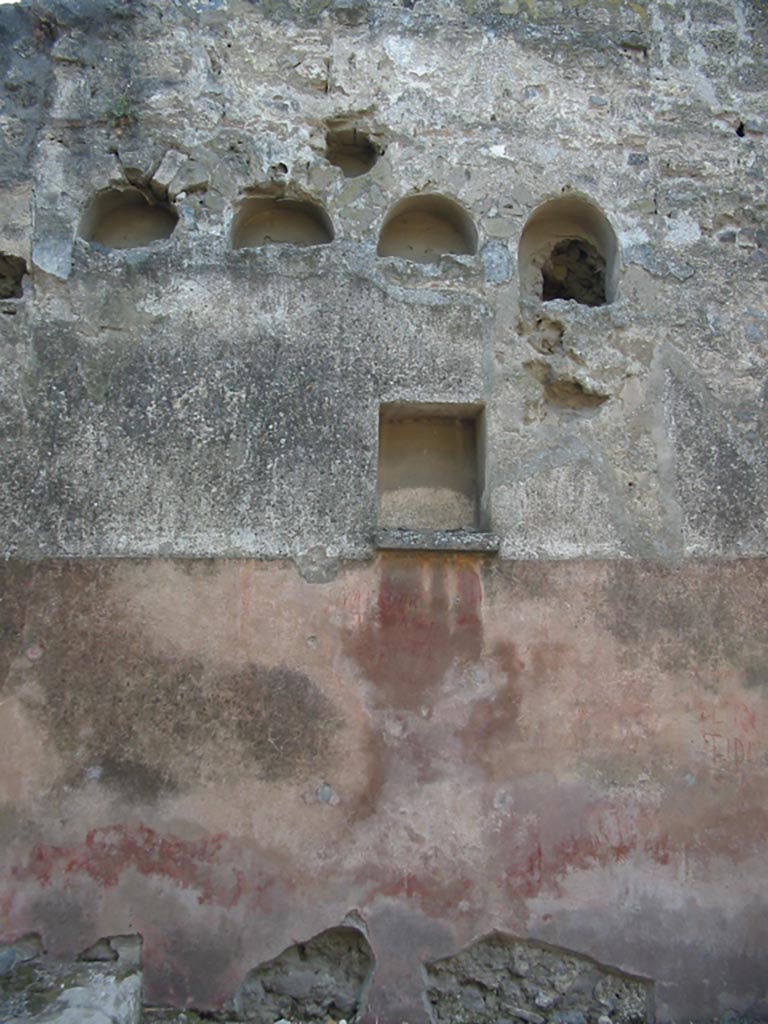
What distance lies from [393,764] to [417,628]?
23.4 inches

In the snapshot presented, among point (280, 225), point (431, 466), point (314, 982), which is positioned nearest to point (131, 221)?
point (280, 225)

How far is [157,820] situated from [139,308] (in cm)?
236

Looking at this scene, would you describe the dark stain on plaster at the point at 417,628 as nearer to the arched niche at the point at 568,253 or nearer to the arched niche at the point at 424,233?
the arched niche at the point at 568,253

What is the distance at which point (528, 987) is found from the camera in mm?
3793

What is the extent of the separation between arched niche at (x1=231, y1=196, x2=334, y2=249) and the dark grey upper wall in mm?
162

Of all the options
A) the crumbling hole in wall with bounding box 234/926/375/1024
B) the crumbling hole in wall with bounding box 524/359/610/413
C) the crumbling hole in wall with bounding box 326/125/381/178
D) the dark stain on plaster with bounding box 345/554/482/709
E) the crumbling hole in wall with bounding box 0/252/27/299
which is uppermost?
the crumbling hole in wall with bounding box 326/125/381/178

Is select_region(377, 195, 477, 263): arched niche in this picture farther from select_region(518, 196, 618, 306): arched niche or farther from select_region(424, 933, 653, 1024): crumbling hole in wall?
select_region(424, 933, 653, 1024): crumbling hole in wall

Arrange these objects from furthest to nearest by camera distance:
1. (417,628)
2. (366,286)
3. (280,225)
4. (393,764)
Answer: (280,225)
(366,286)
(417,628)
(393,764)

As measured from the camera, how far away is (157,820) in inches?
153

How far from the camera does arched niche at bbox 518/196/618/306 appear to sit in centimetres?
470

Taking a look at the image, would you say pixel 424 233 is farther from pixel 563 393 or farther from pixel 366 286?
pixel 563 393

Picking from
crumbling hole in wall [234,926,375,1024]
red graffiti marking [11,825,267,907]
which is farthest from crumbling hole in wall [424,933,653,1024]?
red graffiti marking [11,825,267,907]

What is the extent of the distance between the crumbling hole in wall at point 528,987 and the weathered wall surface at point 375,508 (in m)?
0.07

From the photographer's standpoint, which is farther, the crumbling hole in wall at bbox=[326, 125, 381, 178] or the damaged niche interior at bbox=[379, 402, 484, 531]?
the crumbling hole in wall at bbox=[326, 125, 381, 178]
